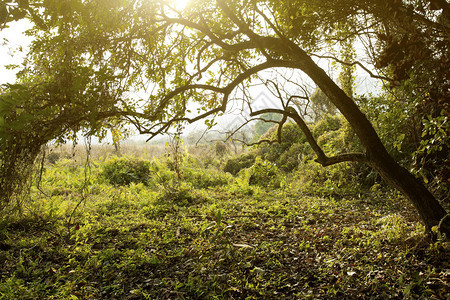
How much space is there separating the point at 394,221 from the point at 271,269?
75.1 inches

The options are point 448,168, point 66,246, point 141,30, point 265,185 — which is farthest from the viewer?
point 265,185

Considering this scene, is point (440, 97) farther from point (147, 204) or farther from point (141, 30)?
point (147, 204)

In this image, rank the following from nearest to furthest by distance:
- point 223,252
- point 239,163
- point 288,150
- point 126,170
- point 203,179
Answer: point 223,252, point 203,179, point 126,170, point 288,150, point 239,163

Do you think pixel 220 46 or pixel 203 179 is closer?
pixel 220 46

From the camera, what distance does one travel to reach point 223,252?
3.61 meters

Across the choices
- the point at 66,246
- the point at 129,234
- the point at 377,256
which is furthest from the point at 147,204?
the point at 377,256

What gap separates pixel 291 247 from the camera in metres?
4.11

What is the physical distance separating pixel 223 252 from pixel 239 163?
8920 millimetres

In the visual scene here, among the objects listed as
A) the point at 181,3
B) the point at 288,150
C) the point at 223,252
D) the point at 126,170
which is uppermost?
the point at 181,3

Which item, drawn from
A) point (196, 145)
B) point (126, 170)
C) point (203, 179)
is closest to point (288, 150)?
point (203, 179)

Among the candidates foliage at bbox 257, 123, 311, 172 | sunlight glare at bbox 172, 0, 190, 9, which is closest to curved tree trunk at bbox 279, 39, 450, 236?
sunlight glare at bbox 172, 0, 190, 9

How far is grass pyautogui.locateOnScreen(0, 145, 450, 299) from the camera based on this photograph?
3.02m

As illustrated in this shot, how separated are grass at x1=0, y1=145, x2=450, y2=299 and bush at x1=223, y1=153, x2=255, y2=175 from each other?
19.7ft

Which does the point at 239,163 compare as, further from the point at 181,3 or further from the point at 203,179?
the point at 181,3
